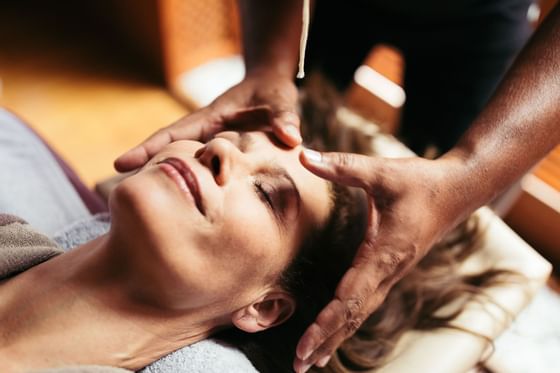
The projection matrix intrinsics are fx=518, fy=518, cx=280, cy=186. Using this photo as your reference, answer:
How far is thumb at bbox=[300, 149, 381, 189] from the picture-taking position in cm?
90

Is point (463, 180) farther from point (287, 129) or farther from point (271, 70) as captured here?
point (271, 70)

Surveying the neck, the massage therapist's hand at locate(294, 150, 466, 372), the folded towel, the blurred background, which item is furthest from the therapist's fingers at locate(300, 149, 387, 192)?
the blurred background

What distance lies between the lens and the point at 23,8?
121 inches

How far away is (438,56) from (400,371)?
2.76ft

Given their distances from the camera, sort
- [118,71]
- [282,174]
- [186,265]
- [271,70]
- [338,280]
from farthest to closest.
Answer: [118,71], [271,70], [338,280], [282,174], [186,265]

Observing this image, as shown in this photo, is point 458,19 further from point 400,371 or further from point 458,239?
point 400,371

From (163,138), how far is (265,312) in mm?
459

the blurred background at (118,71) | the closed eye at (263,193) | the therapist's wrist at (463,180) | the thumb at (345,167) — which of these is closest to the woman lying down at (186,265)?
the closed eye at (263,193)

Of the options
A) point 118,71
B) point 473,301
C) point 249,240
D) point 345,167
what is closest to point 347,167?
point 345,167

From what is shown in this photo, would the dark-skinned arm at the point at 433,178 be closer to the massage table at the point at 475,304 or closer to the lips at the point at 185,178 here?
the lips at the point at 185,178

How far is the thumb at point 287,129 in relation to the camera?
1.05 m

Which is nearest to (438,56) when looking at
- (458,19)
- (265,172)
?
Answer: (458,19)

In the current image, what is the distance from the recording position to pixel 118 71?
9.18 feet

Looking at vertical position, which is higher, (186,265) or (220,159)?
(220,159)
